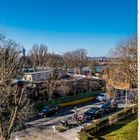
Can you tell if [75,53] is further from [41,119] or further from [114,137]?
[114,137]

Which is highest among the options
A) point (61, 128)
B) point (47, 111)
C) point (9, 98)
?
point (9, 98)

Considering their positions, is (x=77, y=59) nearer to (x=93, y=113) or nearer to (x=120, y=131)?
(x=93, y=113)

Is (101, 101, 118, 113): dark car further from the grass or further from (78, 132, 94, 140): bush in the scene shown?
(78, 132, 94, 140): bush

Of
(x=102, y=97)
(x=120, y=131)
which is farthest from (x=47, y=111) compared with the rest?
(x=102, y=97)

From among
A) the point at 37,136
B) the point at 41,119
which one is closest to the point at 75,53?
the point at 41,119

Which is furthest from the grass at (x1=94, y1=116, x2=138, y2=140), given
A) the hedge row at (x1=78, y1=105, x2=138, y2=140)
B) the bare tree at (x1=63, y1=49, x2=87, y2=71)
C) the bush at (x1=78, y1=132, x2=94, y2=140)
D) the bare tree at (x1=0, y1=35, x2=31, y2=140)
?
the bare tree at (x1=63, y1=49, x2=87, y2=71)

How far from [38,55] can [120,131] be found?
71695 millimetres

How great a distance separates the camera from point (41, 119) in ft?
93.9

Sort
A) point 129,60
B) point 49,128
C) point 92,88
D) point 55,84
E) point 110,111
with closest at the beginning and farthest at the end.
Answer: point 49,128 → point 110,111 → point 129,60 → point 55,84 → point 92,88

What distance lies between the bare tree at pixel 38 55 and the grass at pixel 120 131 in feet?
205

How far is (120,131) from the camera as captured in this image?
21.4m

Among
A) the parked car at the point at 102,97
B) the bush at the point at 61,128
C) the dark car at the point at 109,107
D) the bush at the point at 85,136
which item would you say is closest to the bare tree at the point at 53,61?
the parked car at the point at 102,97

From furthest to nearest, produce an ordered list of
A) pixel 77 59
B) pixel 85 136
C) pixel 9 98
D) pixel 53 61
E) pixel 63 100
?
pixel 77 59 < pixel 53 61 < pixel 63 100 < pixel 9 98 < pixel 85 136

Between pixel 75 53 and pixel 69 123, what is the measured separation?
6408 centimetres
